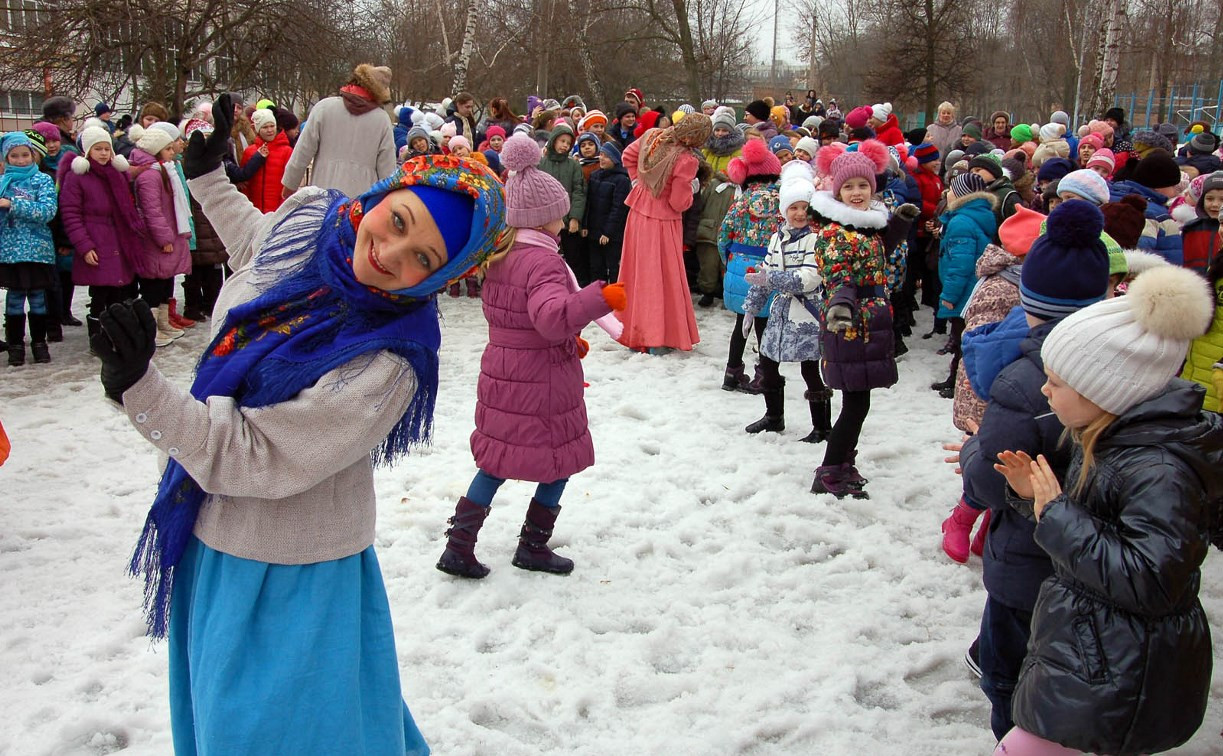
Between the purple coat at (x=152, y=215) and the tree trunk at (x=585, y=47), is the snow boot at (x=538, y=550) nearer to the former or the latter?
the purple coat at (x=152, y=215)

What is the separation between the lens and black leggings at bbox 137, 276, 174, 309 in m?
7.84

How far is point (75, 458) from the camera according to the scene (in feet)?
18.0

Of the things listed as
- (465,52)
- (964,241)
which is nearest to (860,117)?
(964,241)

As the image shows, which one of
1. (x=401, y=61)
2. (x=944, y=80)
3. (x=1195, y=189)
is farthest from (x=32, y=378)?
(x=401, y=61)

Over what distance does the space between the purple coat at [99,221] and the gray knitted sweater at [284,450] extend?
19.9ft

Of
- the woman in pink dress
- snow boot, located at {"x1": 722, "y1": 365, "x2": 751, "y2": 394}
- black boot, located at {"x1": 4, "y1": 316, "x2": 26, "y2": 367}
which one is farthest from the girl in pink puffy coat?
black boot, located at {"x1": 4, "y1": 316, "x2": 26, "y2": 367}

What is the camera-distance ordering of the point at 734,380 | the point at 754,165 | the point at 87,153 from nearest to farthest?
the point at 734,380 < the point at 87,153 < the point at 754,165

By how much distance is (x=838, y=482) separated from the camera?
5203mm

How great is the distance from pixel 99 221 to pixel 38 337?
106 cm

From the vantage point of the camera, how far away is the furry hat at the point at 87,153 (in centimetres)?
717

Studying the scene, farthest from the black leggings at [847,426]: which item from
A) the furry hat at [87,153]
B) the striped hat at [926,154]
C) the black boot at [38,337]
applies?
the black boot at [38,337]

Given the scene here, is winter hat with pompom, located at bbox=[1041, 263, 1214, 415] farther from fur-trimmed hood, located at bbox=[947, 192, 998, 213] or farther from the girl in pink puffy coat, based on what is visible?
fur-trimmed hood, located at bbox=[947, 192, 998, 213]

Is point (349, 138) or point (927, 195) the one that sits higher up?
point (349, 138)

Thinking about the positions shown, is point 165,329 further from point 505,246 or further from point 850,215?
point 850,215
